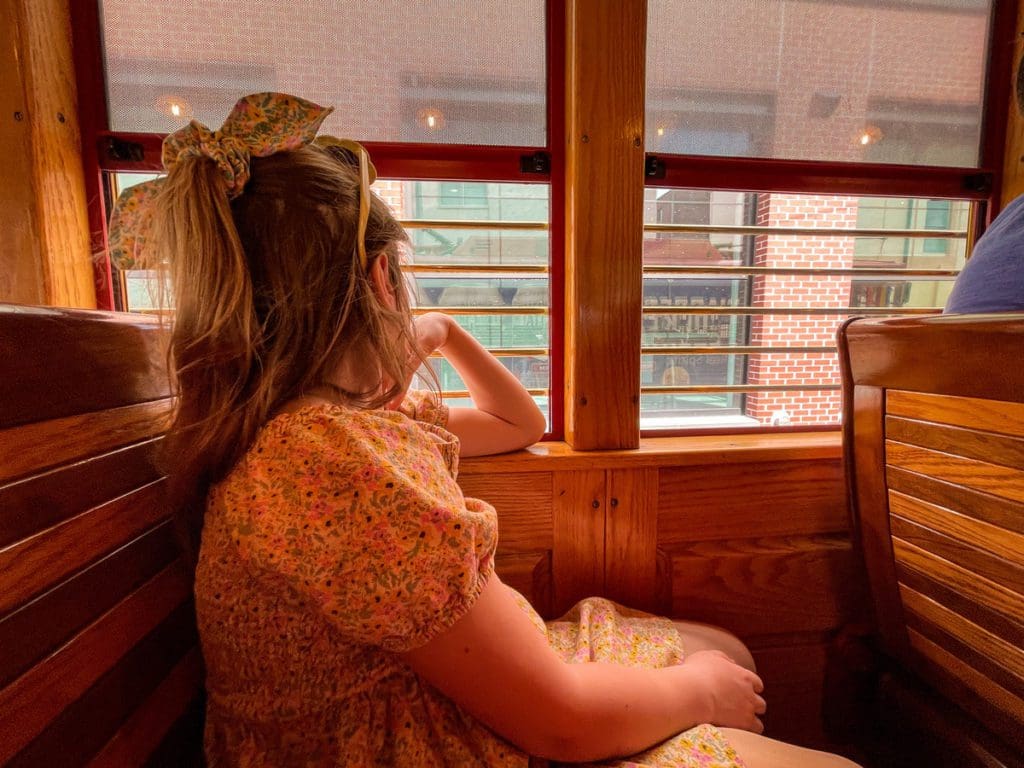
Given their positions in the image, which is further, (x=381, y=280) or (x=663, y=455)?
(x=663, y=455)

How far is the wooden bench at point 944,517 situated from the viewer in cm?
75

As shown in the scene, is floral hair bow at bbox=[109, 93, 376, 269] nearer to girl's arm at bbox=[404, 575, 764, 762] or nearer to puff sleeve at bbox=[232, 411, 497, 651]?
puff sleeve at bbox=[232, 411, 497, 651]

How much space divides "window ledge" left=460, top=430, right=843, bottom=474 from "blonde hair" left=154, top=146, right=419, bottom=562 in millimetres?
574

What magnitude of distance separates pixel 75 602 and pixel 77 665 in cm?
7

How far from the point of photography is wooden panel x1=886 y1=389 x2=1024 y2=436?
0.73 meters

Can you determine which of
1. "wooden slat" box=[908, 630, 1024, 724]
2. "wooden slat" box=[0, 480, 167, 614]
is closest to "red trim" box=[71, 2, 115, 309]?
"wooden slat" box=[0, 480, 167, 614]

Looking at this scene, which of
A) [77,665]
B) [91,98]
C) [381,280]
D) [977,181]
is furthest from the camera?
[977,181]

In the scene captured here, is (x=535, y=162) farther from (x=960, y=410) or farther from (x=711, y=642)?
(x=711, y=642)

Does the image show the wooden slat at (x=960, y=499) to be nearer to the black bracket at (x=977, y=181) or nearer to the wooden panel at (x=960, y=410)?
the wooden panel at (x=960, y=410)

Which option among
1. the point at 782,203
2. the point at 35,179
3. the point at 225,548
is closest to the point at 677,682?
the point at 225,548

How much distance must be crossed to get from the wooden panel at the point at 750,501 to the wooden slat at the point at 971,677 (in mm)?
390

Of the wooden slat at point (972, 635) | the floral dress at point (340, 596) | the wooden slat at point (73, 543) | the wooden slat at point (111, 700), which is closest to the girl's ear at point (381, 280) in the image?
the floral dress at point (340, 596)

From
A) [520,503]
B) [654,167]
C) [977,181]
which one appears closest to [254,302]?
[520,503]

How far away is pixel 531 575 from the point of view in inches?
50.8
